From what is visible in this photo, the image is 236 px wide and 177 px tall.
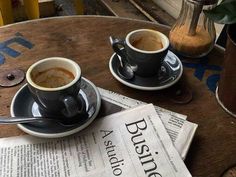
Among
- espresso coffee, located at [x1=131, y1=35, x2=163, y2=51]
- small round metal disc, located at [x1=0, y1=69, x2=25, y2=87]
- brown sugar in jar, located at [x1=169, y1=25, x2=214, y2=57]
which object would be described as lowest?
small round metal disc, located at [x1=0, y1=69, x2=25, y2=87]

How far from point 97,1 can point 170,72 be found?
4.14 ft

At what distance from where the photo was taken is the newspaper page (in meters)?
0.54

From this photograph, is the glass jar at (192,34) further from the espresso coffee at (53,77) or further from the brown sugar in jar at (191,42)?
the espresso coffee at (53,77)

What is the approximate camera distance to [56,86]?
558 mm

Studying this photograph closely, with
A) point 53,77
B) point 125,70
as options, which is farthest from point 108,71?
point 53,77

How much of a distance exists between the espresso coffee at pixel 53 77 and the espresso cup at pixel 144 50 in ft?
0.43

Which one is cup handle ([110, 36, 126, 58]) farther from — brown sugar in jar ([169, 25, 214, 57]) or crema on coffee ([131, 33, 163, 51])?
brown sugar in jar ([169, 25, 214, 57])

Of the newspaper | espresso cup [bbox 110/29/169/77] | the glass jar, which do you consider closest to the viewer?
the newspaper

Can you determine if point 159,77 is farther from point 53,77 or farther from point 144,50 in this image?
point 53,77

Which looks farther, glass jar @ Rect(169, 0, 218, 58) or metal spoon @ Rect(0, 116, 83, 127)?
glass jar @ Rect(169, 0, 218, 58)

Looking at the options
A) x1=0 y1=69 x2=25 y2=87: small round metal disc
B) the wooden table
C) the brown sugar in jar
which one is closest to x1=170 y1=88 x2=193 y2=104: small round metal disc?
the wooden table

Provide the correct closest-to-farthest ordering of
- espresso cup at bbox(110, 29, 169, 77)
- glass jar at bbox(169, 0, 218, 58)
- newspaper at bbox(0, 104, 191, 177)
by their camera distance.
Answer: newspaper at bbox(0, 104, 191, 177)
espresso cup at bbox(110, 29, 169, 77)
glass jar at bbox(169, 0, 218, 58)

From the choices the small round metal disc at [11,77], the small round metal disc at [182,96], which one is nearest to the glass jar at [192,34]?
the small round metal disc at [182,96]

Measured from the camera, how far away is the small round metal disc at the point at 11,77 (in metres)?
0.64
